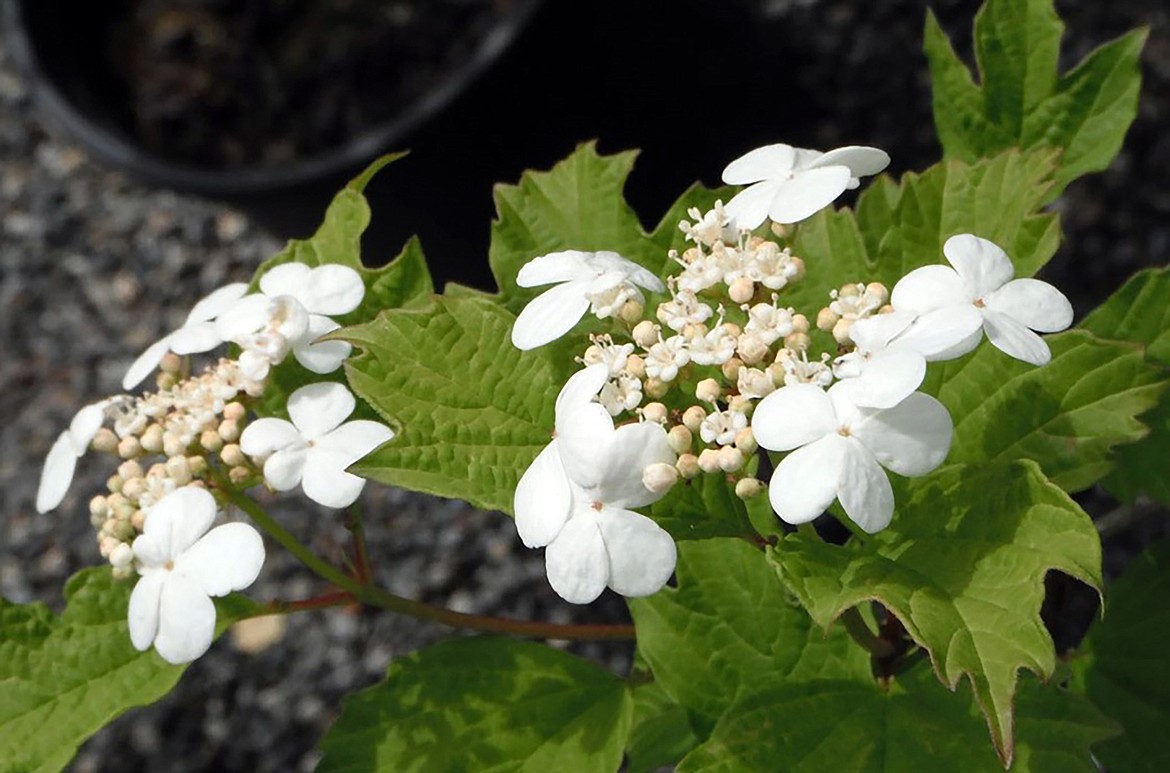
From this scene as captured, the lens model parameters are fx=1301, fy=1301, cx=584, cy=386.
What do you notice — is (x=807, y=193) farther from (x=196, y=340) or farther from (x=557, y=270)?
(x=196, y=340)

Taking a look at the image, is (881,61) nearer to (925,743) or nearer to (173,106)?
(173,106)

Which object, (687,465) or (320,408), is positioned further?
(320,408)

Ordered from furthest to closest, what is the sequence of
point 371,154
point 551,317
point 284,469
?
1. point 371,154
2. point 284,469
3. point 551,317

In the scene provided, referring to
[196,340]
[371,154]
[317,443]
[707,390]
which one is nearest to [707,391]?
[707,390]

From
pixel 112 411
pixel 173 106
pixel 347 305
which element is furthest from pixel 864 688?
pixel 173 106

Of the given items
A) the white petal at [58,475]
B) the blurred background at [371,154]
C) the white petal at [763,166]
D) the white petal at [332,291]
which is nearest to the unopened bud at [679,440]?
the white petal at [763,166]

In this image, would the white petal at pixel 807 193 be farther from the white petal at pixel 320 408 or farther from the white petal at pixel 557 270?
the white petal at pixel 320 408
